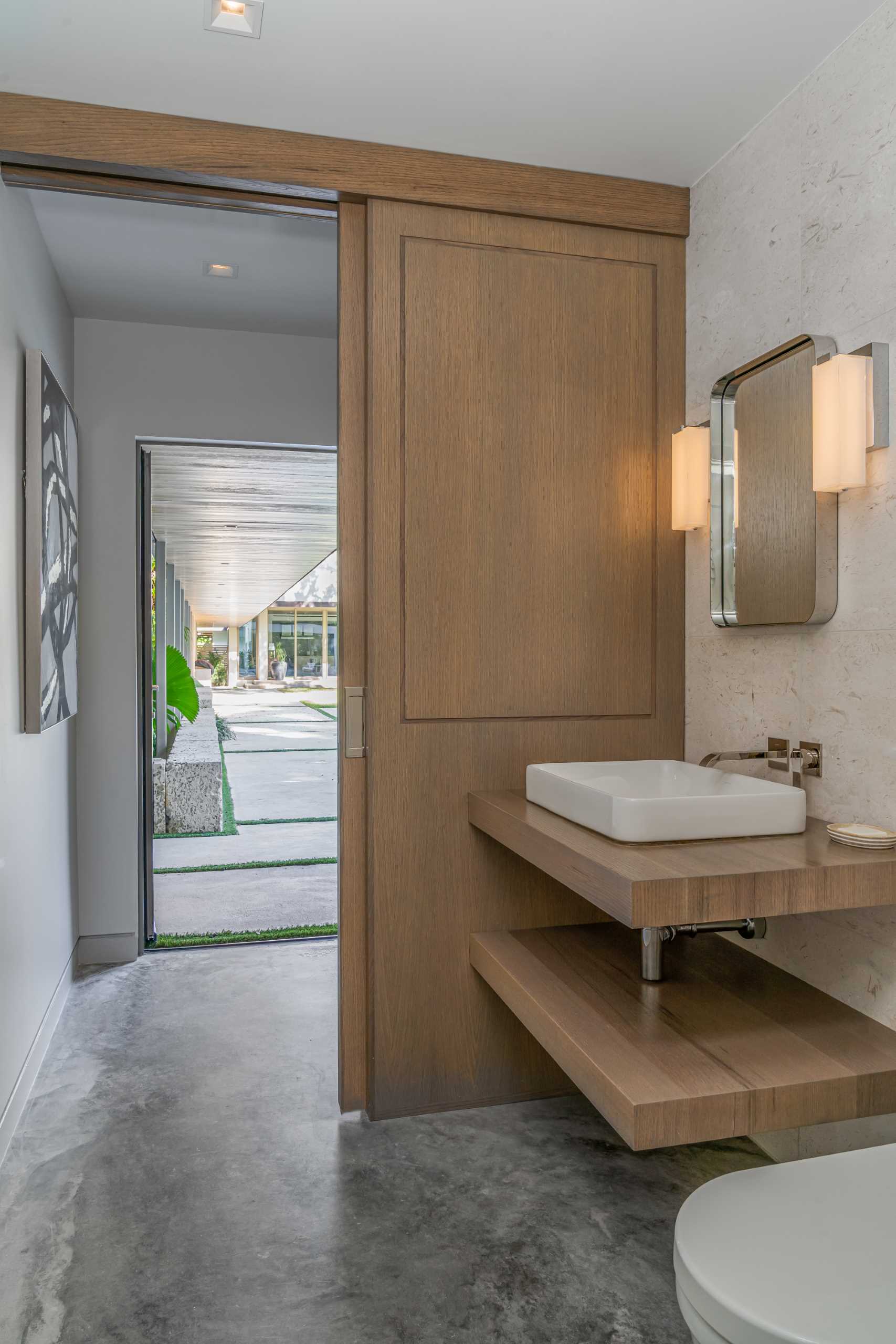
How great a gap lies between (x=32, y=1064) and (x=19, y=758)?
2.79 feet

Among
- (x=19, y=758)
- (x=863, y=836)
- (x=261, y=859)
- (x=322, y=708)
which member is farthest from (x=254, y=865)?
(x=322, y=708)

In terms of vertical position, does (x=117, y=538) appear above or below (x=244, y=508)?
below

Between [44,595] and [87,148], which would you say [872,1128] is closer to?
[44,595]

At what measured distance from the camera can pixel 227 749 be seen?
11.3 meters

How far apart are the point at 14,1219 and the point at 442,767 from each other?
1365 mm

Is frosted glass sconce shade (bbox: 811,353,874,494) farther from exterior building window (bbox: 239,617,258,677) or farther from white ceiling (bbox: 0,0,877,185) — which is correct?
exterior building window (bbox: 239,617,258,677)

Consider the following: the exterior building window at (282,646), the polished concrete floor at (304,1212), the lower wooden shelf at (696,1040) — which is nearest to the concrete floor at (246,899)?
the polished concrete floor at (304,1212)

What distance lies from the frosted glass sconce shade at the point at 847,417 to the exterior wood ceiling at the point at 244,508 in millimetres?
2292

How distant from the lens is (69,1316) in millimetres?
1662

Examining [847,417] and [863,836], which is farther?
[847,417]

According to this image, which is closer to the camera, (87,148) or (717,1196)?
(717,1196)

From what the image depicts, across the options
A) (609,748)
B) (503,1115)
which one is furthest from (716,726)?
(503,1115)

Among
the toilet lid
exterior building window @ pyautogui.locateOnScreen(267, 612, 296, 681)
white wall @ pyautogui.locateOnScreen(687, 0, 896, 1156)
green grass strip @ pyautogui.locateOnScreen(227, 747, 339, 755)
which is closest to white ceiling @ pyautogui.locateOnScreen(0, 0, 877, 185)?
white wall @ pyautogui.locateOnScreen(687, 0, 896, 1156)

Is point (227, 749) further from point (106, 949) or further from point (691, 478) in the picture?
point (691, 478)
